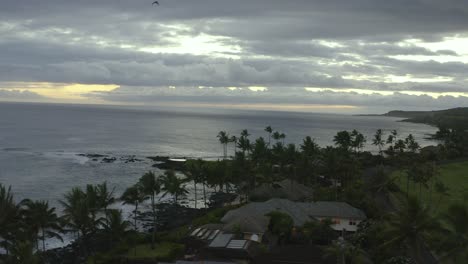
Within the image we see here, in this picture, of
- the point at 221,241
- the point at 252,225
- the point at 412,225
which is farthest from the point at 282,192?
the point at 412,225

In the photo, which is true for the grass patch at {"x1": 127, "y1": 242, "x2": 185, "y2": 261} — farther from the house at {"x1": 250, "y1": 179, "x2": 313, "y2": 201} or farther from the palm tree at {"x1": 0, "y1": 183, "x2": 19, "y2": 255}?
the house at {"x1": 250, "y1": 179, "x2": 313, "y2": 201}

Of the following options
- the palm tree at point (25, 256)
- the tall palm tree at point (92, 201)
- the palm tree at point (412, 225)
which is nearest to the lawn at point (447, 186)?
the palm tree at point (412, 225)

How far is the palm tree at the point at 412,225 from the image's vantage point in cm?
2800

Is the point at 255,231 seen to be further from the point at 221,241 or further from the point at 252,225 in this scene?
the point at 221,241

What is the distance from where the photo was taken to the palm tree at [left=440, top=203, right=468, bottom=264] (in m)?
25.1

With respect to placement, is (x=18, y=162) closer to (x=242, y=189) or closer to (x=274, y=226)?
(x=242, y=189)

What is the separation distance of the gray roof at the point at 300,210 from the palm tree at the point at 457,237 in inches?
968

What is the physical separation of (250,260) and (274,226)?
867 cm

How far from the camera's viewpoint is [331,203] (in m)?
54.9

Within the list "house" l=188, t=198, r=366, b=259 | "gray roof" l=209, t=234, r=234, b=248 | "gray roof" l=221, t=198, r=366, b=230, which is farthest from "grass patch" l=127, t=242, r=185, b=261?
"gray roof" l=221, t=198, r=366, b=230

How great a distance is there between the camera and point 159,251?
44.3 meters

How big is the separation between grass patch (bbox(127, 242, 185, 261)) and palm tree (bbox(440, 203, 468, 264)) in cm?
2531

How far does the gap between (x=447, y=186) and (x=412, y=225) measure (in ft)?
174

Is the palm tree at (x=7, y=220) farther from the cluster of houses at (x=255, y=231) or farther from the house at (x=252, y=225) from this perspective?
the house at (x=252, y=225)
